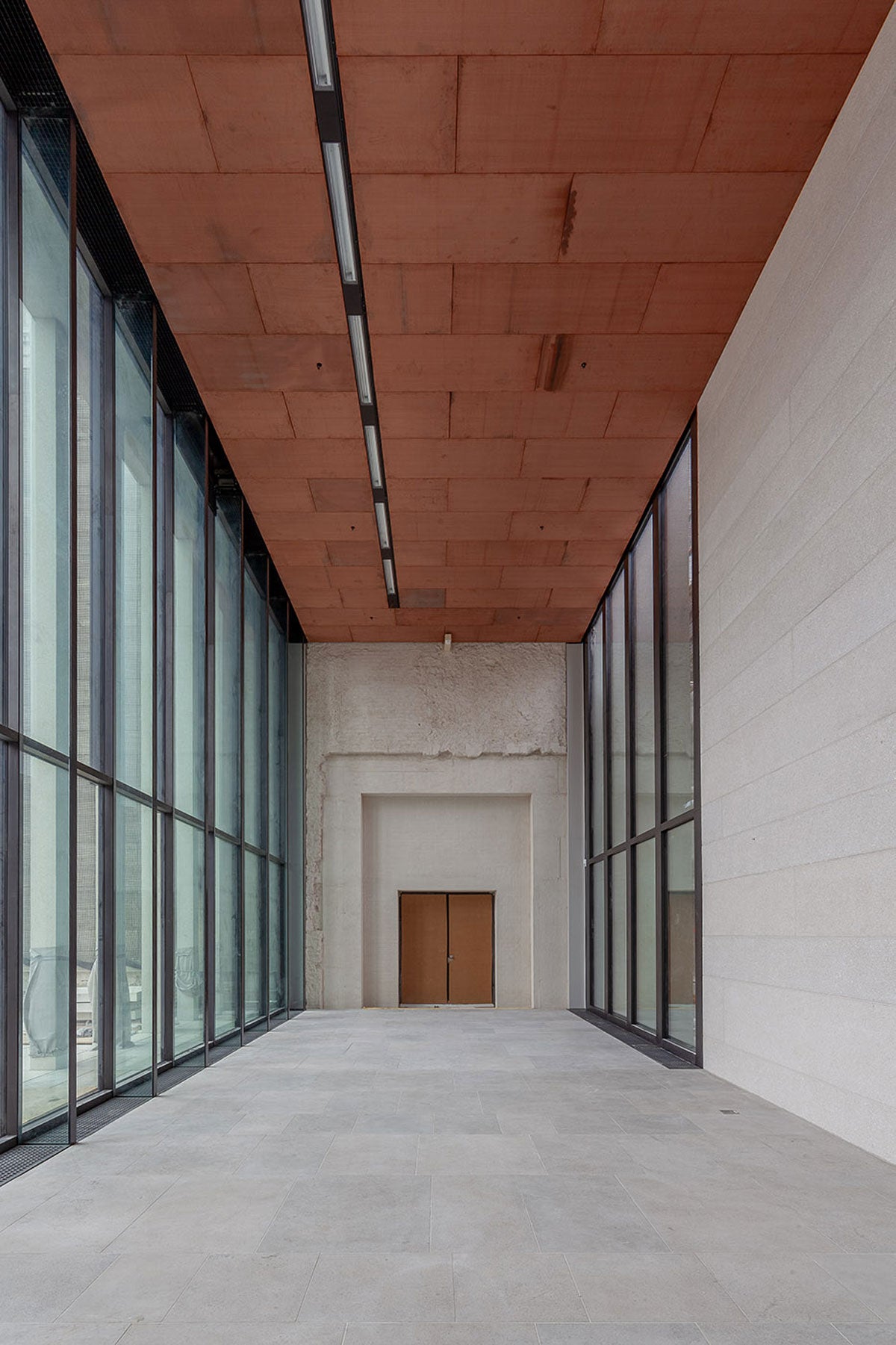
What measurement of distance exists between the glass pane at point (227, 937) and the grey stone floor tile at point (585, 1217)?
8665mm

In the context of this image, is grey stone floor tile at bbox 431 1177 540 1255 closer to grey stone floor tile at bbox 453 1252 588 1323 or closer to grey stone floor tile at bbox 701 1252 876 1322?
grey stone floor tile at bbox 453 1252 588 1323

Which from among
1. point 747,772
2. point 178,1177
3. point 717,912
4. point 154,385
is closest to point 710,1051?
point 717,912

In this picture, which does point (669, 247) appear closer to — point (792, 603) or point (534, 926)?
point (792, 603)

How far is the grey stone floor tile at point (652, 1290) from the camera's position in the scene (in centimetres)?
431

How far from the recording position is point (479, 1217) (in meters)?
5.75

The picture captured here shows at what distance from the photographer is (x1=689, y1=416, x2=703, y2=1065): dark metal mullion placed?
38.9 ft

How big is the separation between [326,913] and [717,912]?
40.0 ft

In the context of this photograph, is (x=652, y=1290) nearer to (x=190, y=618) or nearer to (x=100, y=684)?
(x=100, y=684)

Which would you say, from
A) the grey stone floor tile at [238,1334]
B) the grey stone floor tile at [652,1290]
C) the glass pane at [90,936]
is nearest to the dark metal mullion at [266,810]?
the glass pane at [90,936]

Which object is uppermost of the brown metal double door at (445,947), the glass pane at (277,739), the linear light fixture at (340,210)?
the linear light fixture at (340,210)

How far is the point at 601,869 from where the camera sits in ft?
66.0

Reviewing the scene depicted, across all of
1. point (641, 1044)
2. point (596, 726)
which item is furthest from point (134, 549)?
point (596, 726)

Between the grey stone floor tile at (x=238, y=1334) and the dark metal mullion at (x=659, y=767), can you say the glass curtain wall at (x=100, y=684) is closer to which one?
the grey stone floor tile at (x=238, y=1334)


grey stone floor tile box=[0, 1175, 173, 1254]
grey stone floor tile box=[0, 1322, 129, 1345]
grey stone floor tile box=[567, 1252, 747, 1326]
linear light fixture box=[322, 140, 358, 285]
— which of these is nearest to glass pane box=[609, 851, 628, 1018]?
linear light fixture box=[322, 140, 358, 285]
